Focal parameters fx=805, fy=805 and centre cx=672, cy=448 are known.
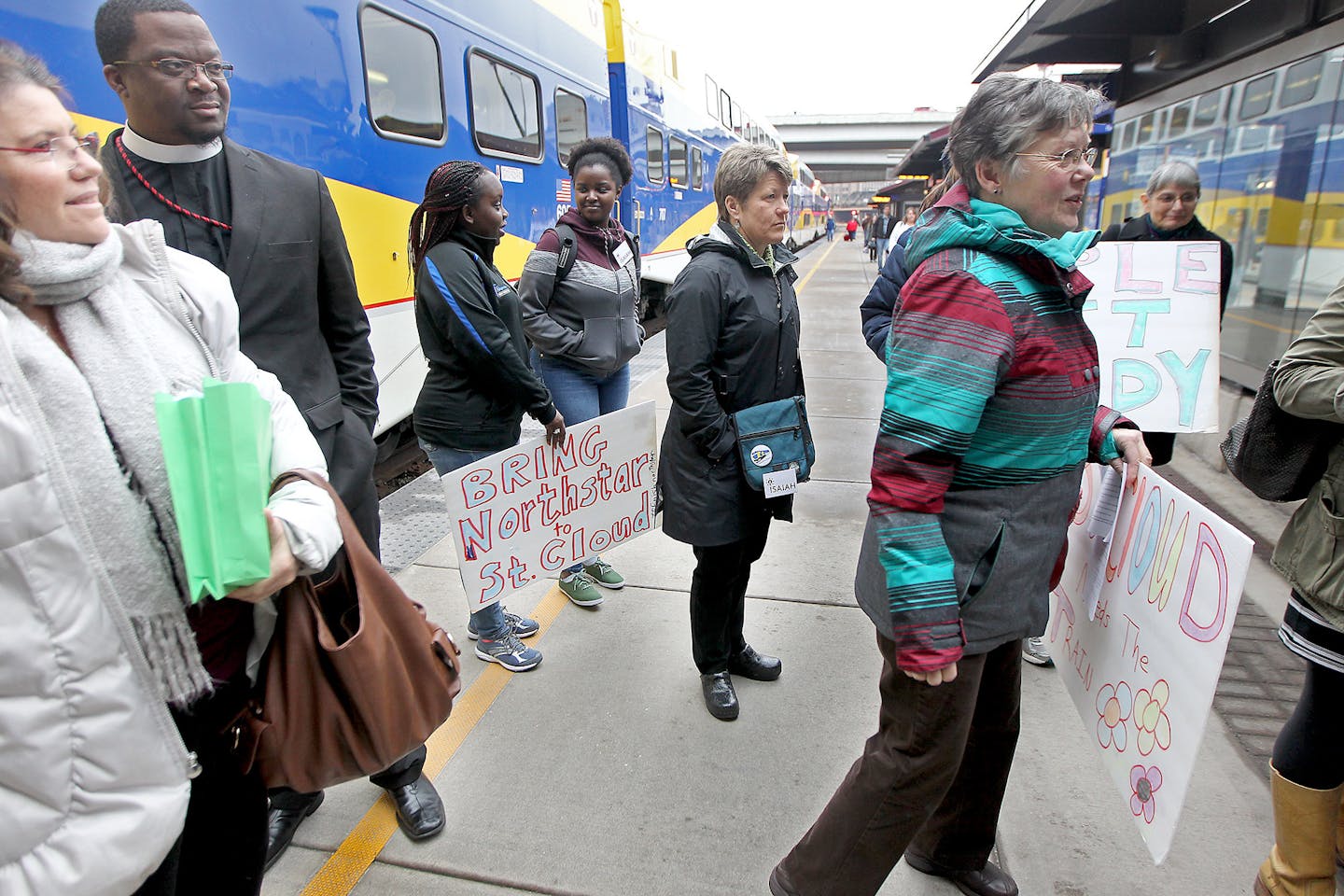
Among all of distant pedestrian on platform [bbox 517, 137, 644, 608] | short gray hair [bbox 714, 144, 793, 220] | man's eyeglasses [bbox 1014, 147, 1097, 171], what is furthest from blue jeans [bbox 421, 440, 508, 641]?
man's eyeglasses [bbox 1014, 147, 1097, 171]

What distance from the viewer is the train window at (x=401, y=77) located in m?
4.62

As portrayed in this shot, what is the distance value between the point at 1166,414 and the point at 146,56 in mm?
3326

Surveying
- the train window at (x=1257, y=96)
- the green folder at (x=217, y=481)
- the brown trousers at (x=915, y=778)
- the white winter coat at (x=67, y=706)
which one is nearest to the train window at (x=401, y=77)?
the white winter coat at (x=67, y=706)

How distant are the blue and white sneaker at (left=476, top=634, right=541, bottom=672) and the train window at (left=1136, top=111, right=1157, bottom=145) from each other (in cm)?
734

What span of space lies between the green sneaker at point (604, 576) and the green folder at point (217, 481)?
2798 millimetres

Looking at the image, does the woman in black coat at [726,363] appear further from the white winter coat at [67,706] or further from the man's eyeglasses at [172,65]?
the white winter coat at [67,706]

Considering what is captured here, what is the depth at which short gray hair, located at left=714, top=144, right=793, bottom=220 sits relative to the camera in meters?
2.51

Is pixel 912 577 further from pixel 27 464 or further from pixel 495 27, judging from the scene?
pixel 495 27

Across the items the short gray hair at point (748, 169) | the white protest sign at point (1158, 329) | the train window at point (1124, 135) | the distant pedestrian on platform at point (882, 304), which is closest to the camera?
the short gray hair at point (748, 169)

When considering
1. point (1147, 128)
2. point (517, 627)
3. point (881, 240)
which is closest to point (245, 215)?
point (517, 627)

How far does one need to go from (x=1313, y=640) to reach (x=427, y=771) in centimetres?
247

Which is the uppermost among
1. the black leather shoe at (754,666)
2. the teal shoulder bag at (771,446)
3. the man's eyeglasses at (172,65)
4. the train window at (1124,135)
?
the train window at (1124,135)

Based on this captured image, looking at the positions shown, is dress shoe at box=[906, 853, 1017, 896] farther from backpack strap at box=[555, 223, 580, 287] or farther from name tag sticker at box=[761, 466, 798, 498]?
backpack strap at box=[555, 223, 580, 287]

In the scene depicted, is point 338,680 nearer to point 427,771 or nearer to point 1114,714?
point 427,771
